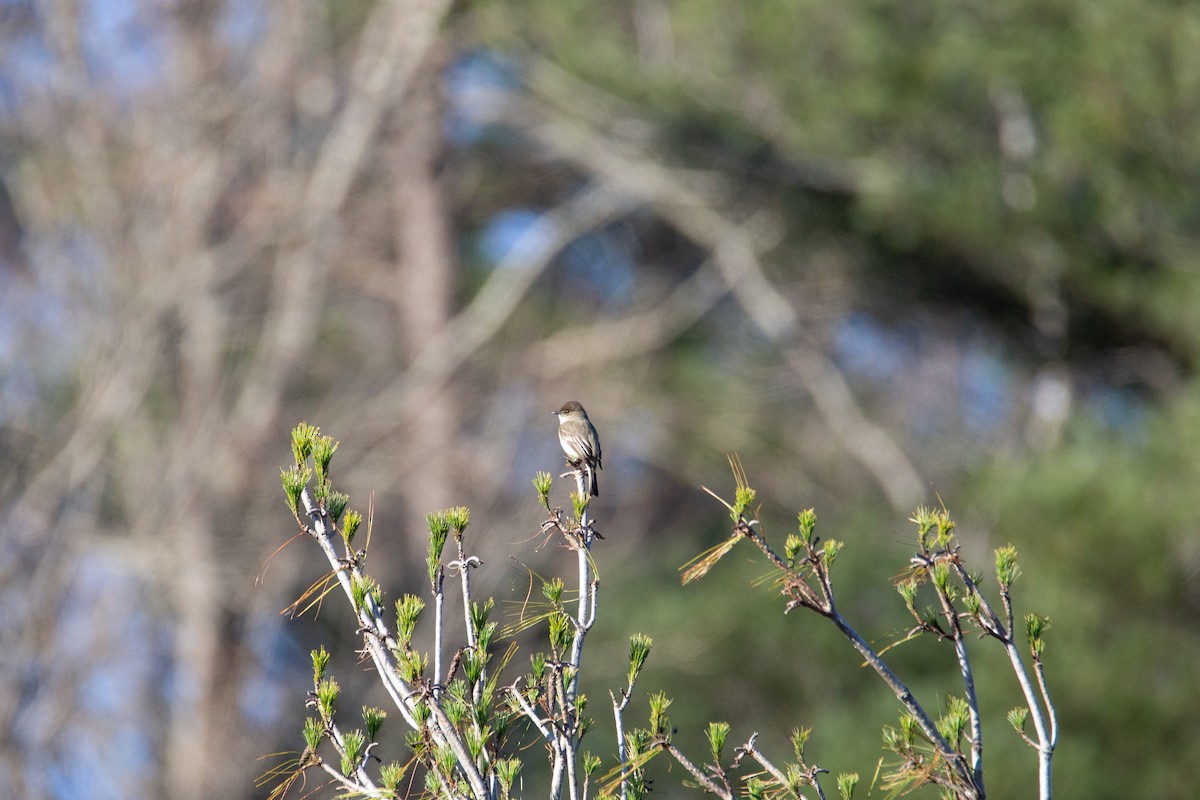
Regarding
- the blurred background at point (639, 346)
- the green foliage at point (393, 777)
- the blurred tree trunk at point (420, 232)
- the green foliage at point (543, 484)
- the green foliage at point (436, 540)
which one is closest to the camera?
the green foliage at point (393, 777)

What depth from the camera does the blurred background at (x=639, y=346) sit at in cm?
893

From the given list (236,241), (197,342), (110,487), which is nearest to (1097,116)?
(236,241)

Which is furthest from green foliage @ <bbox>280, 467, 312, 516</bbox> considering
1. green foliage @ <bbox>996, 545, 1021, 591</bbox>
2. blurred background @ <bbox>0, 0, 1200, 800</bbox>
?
blurred background @ <bbox>0, 0, 1200, 800</bbox>

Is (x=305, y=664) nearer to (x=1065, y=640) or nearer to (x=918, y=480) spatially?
(x=918, y=480)

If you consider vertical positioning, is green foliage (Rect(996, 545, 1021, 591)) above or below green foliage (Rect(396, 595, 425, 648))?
below

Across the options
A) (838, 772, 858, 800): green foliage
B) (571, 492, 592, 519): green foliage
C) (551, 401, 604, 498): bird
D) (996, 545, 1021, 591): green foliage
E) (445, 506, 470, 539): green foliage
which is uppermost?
(445, 506, 470, 539): green foliage

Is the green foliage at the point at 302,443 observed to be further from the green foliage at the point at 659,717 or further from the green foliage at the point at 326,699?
the green foliage at the point at 659,717

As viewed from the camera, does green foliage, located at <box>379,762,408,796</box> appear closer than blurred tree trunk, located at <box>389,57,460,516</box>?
Yes

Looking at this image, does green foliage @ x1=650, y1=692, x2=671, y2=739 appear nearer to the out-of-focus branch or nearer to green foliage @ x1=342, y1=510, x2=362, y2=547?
green foliage @ x1=342, y1=510, x2=362, y2=547

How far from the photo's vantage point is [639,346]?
13641 mm

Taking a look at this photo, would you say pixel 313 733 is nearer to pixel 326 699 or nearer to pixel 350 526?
pixel 326 699

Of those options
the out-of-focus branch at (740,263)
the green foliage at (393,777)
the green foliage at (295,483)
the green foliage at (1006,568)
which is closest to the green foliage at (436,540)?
the green foliage at (295,483)

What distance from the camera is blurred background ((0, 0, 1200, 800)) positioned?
8.93 metres

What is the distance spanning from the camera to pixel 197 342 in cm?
1182
